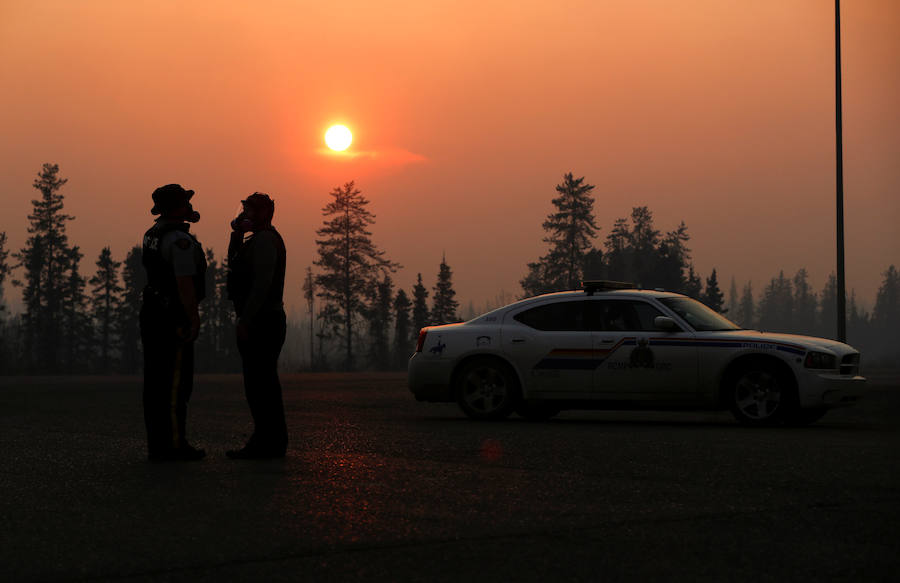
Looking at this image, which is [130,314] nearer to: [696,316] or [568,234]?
[568,234]

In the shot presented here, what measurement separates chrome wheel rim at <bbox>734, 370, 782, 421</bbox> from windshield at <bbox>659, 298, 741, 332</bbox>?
0.79 meters

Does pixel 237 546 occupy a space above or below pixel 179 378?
below

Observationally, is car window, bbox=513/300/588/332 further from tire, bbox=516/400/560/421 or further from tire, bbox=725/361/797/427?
tire, bbox=725/361/797/427

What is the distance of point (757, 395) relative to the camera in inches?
527

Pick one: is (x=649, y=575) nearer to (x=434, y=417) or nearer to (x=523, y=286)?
(x=434, y=417)

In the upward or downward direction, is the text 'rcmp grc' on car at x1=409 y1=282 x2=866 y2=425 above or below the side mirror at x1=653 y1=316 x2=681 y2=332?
below

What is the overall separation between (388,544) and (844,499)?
119 inches

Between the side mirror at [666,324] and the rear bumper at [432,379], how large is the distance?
270cm

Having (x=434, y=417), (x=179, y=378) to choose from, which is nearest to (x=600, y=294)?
(x=434, y=417)

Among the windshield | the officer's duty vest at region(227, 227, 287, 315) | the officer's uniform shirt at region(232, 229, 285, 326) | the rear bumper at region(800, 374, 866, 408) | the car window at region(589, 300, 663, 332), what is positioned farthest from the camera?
the car window at region(589, 300, 663, 332)

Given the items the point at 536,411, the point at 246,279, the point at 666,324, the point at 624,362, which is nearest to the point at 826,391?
the point at 666,324

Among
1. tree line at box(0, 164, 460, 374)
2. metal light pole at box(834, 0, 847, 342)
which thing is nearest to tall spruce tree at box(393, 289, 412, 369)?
tree line at box(0, 164, 460, 374)

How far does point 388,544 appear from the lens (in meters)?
5.54

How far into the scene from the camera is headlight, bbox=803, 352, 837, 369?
13.2 metres
